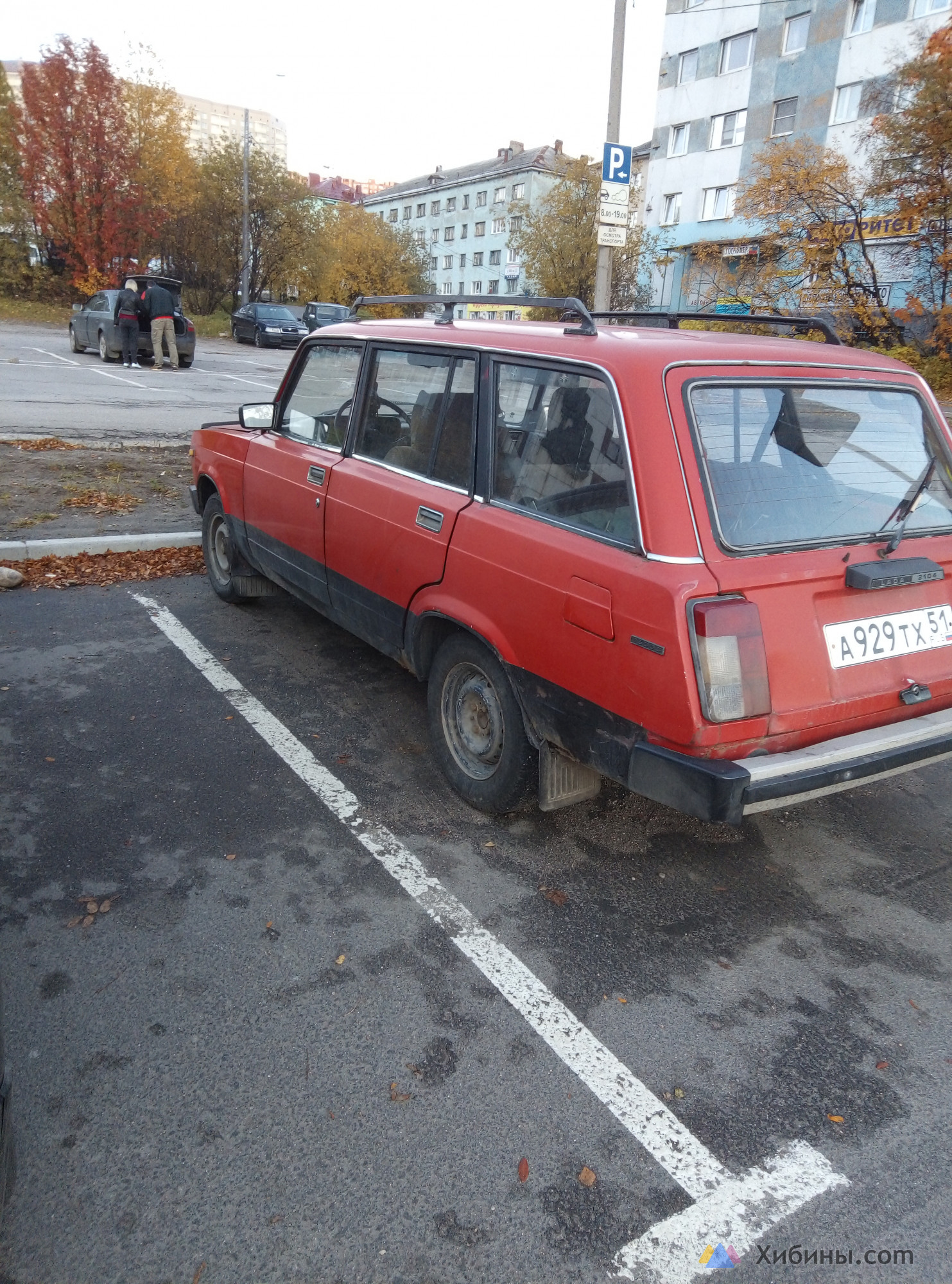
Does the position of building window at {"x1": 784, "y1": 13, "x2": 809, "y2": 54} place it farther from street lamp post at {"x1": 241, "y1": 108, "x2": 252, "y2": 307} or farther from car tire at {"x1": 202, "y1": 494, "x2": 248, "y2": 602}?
car tire at {"x1": 202, "y1": 494, "x2": 248, "y2": 602}

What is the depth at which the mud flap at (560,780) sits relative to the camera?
3.27 metres

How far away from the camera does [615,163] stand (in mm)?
11641

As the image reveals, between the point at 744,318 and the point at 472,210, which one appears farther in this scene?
the point at 472,210

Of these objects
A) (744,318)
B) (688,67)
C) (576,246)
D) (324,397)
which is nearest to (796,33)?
(688,67)

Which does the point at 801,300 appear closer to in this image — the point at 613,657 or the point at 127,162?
the point at 613,657

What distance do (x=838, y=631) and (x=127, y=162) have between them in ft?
129

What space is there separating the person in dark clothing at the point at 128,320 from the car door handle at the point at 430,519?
17.4 metres

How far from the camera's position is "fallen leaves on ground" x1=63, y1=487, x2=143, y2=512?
24.6 feet

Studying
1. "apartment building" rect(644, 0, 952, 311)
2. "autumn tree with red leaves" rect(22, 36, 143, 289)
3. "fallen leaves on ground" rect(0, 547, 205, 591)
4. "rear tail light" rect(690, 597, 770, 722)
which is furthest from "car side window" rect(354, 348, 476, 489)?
"autumn tree with red leaves" rect(22, 36, 143, 289)

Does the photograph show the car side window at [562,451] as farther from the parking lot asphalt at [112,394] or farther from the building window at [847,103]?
the building window at [847,103]

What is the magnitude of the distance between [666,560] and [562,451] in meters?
0.67

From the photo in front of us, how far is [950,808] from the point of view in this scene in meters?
3.91

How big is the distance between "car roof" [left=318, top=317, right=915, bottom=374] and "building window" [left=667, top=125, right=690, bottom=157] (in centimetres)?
4259

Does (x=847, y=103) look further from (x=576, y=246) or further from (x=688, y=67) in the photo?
(x=576, y=246)
